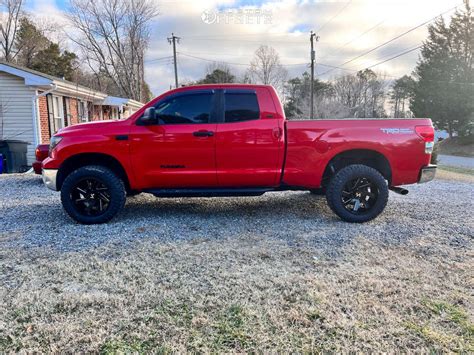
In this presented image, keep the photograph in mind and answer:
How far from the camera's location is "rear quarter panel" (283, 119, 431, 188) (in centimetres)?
480

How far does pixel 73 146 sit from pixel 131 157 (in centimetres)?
79

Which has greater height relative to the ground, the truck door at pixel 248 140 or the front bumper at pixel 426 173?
the truck door at pixel 248 140

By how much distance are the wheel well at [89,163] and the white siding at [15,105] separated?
28.4 feet

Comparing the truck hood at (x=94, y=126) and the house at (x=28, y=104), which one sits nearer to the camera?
the truck hood at (x=94, y=126)

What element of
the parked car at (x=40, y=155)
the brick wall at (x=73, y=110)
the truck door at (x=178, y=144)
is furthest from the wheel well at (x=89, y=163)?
the brick wall at (x=73, y=110)

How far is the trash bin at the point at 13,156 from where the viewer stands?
10.1 meters

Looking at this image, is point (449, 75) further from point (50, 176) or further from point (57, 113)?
point (50, 176)

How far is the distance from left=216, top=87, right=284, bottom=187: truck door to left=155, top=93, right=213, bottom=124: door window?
219 mm

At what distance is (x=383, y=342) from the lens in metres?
2.28

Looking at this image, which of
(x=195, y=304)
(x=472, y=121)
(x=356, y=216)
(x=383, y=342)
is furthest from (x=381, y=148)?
(x=472, y=121)

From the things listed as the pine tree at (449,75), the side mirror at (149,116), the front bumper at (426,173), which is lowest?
the front bumper at (426,173)

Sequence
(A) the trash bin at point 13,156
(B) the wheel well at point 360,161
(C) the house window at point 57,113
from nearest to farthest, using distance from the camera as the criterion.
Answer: (B) the wheel well at point 360,161, (A) the trash bin at point 13,156, (C) the house window at point 57,113

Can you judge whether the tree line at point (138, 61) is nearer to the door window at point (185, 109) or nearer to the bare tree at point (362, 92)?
the bare tree at point (362, 92)

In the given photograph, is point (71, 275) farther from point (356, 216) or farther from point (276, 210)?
point (356, 216)
